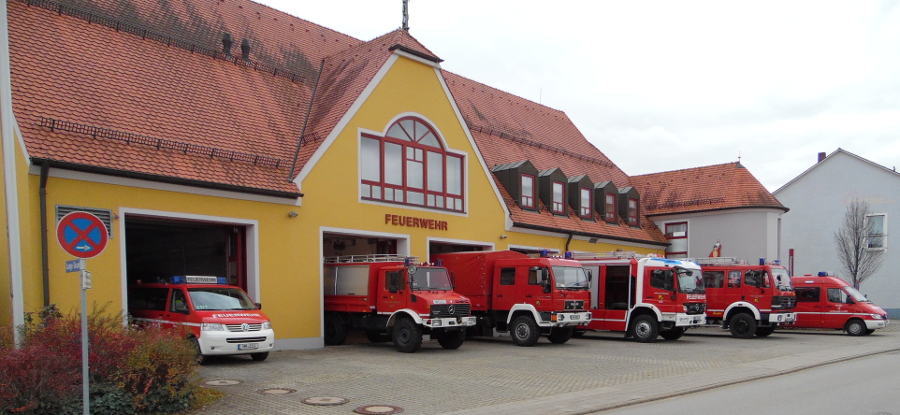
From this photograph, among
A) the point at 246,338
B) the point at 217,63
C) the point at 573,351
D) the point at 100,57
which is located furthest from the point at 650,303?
the point at 100,57

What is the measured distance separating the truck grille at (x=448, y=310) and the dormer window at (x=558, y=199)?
39.2 feet

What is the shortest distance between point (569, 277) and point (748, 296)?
8068 mm

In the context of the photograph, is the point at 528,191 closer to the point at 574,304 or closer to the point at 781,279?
the point at 574,304

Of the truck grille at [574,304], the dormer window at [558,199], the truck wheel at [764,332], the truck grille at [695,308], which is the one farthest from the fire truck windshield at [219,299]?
the truck wheel at [764,332]

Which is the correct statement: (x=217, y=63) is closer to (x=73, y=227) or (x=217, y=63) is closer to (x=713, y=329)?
(x=73, y=227)

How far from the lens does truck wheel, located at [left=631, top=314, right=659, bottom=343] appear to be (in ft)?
75.4

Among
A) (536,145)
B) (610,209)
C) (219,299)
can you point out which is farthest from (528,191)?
(219,299)

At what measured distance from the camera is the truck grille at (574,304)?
68.8 feet

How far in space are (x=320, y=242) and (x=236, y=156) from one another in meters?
3.27

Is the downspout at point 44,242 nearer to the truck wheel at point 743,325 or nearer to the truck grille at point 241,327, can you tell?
the truck grille at point 241,327

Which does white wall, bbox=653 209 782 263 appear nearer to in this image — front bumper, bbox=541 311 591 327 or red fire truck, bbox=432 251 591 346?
red fire truck, bbox=432 251 591 346

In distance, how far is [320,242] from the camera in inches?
806

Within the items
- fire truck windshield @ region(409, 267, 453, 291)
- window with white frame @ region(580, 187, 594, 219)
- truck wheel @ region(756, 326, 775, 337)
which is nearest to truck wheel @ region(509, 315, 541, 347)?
fire truck windshield @ region(409, 267, 453, 291)

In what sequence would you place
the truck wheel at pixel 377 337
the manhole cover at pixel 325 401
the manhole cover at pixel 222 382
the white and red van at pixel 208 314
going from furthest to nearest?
1. the truck wheel at pixel 377 337
2. the white and red van at pixel 208 314
3. the manhole cover at pixel 222 382
4. the manhole cover at pixel 325 401
